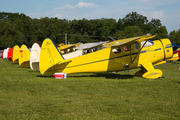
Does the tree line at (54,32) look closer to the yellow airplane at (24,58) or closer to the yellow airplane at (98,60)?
the yellow airplane at (24,58)

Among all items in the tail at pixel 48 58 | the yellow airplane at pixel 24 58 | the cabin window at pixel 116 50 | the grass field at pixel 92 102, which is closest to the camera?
the grass field at pixel 92 102

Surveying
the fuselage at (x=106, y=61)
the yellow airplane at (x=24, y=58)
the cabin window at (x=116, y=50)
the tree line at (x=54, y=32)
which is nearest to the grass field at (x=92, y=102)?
the fuselage at (x=106, y=61)

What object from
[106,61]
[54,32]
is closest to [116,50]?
[106,61]

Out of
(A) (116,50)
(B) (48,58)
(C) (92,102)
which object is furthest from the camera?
(A) (116,50)

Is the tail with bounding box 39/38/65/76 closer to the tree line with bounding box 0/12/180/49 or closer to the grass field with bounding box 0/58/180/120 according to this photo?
the grass field with bounding box 0/58/180/120

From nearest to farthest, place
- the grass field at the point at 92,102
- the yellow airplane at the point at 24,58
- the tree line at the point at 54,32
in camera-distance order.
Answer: the grass field at the point at 92,102 → the yellow airplane at the point at 24,58 → the tree line at the point at 54,32

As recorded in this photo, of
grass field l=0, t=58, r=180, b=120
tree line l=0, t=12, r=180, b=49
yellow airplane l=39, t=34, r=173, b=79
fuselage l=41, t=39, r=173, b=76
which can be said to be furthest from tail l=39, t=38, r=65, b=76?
tree line l=0, t=12, r=180, b=49

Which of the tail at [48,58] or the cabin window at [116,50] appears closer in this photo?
the tail at [48,58]

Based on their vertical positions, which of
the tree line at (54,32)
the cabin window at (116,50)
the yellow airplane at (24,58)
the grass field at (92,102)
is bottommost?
the grass field at (92,102)

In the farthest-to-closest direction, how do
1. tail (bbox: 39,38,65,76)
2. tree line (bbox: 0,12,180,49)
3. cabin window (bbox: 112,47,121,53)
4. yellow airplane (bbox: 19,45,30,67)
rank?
tree line (bbox: 0,12,180,49), yellow airplane (bbox: 19,45,30,67), cabin window (bbox: 112,47,121,53), tail (bbox: 39,38,65,76)

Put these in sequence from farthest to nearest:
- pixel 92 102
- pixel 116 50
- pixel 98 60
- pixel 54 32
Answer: pixel 54 32
pixel 116 50
pixel 98 60
pixel 92 102

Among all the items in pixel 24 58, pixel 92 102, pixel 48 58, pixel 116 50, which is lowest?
pixel 92 102

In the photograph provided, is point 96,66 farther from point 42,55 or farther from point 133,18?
point 133,18

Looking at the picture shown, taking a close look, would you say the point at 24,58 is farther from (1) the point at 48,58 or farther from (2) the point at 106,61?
(2) the point at 106,61
